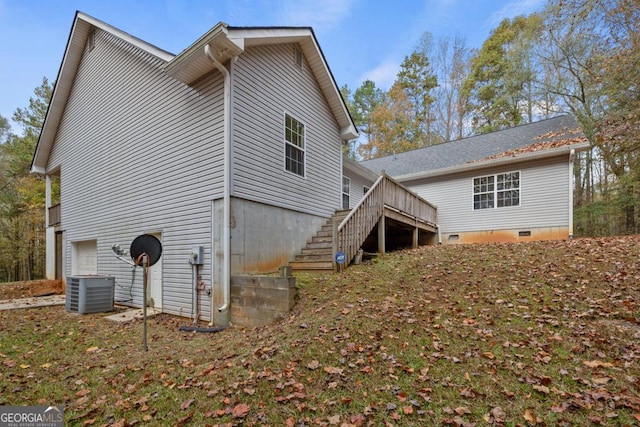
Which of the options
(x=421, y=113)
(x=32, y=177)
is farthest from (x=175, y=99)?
(x=421, y=113)

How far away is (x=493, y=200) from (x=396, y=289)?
9008mm

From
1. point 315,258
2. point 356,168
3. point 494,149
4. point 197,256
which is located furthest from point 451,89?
point 197,256

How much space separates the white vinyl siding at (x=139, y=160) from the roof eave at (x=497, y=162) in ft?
33.1

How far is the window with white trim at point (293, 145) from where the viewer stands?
25.4ft

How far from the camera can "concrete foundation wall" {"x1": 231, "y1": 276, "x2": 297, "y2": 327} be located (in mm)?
5172

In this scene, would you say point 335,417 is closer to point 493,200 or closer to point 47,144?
point 493,200

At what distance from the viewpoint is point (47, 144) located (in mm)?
11898

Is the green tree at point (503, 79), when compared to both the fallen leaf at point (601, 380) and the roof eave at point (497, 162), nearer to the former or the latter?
the roof eave at point (497, 162)

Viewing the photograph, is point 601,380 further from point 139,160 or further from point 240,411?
point 139,160

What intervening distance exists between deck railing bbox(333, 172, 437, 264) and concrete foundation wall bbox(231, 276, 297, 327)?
5.13 ft

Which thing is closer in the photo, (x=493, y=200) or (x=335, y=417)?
(x=335, y=417)

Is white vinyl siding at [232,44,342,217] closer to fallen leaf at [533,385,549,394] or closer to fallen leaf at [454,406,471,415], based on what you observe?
fallen leaf at [454,406,471,415]

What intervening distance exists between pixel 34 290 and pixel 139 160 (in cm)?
767

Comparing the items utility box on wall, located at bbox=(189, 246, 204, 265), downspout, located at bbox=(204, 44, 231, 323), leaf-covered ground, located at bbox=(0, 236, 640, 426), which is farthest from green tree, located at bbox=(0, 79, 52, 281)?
downspout, located at bbox=(204, 44, 231, 323)
